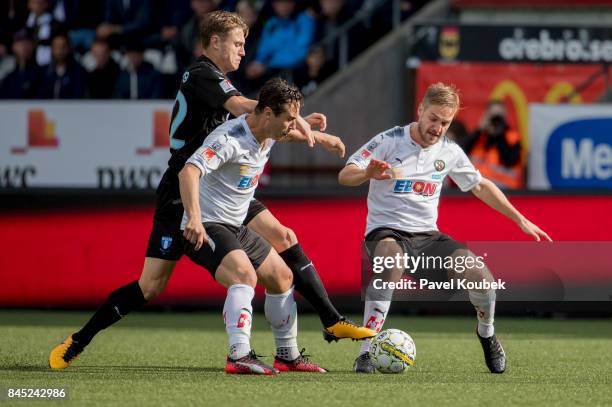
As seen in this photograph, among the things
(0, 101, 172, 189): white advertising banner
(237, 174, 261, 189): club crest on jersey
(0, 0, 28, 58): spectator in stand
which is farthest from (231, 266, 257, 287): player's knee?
(0, 0, 28, 58): spectator in stand

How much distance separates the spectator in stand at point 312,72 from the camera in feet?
50.7

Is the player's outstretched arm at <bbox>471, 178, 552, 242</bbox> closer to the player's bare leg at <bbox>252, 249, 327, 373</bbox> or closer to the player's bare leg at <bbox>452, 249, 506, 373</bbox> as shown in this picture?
the player's bare leg at <bbox>452, 249, 506, 373</bbox>

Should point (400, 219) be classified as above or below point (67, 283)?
above

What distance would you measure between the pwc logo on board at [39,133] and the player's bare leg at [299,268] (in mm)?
8548

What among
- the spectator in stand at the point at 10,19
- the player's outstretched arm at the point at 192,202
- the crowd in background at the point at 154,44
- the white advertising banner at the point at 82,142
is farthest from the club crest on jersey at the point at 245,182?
the spectator in stand at the point at 10,19

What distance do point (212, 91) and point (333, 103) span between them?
8.38 metres

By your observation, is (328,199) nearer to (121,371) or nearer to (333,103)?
(333,103)

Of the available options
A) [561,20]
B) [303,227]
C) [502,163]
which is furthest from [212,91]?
[561,20]

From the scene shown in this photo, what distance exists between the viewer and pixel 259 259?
7.19 meters

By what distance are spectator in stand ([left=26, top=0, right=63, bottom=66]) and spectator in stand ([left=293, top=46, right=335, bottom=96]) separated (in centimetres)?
334

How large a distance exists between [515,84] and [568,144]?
1.00 meters

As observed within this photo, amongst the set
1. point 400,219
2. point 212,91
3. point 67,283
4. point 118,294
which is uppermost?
point 212,91

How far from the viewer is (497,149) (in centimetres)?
1501

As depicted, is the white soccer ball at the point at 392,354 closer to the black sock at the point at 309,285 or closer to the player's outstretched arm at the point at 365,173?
the black sock at the point at 309,285
